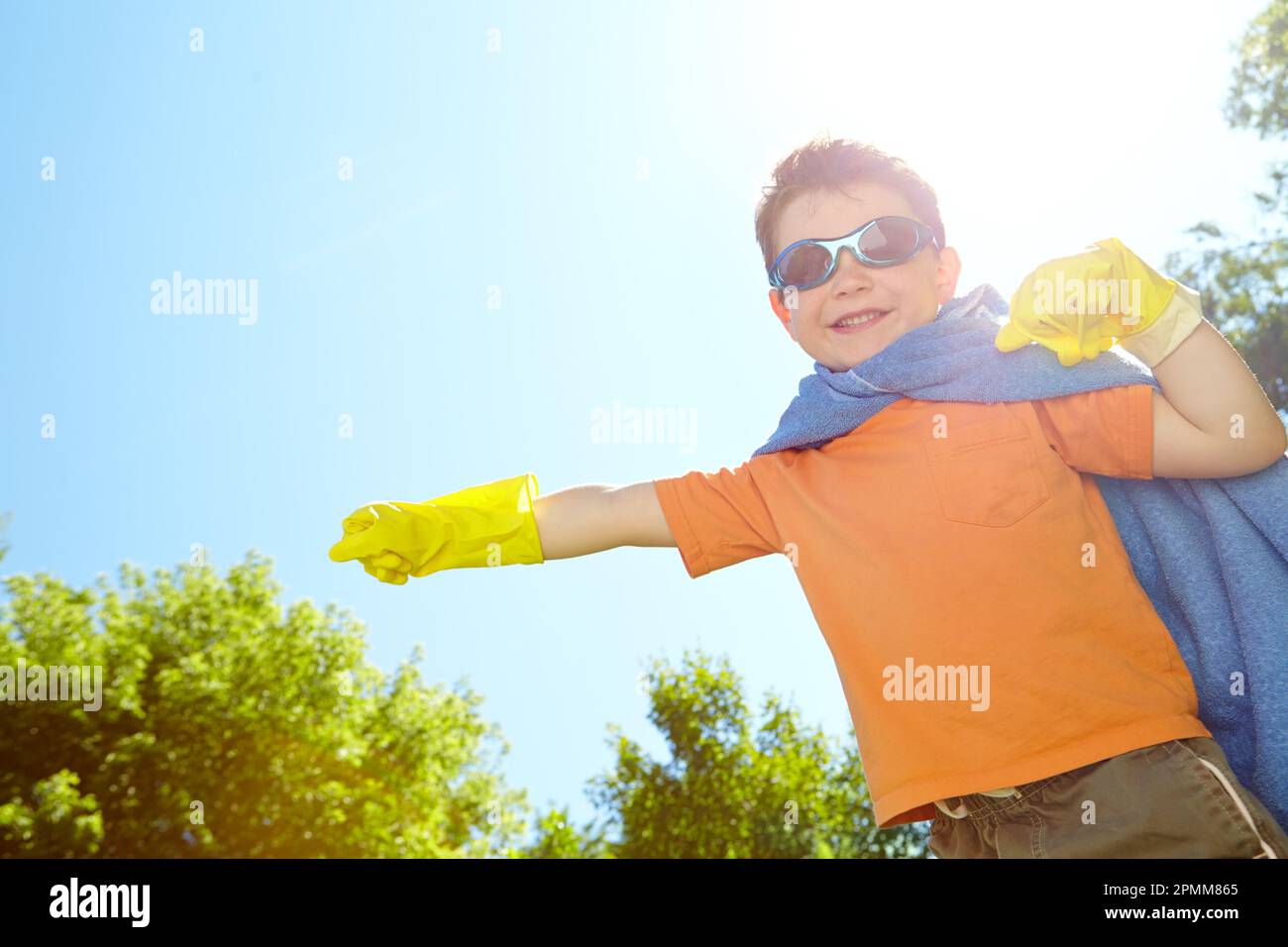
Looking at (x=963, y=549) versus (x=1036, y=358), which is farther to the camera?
(x=1036, y=358)

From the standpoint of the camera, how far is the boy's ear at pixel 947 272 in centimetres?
302

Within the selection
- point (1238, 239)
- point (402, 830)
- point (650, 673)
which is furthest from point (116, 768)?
point (1238, 239)

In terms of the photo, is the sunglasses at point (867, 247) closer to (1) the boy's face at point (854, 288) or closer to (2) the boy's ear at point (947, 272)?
(1) the boy's face at point (854, 288)

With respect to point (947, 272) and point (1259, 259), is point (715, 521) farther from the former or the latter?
point (1259, 259)

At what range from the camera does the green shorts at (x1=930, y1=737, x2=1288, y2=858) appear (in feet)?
7.03

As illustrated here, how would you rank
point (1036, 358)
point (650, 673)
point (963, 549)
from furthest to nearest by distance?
1. point (650, 673)
2. point (1036, 358)
3. point (963, 549)

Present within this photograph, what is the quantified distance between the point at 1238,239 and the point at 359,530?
1386cm

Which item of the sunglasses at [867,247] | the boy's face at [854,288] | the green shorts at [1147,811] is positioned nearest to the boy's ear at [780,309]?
the boy's face at [854,288]

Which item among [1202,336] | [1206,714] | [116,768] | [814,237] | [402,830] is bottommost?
[402,830]

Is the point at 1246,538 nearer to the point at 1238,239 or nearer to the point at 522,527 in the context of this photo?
the point at 522,527

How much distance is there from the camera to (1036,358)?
2.62 m
